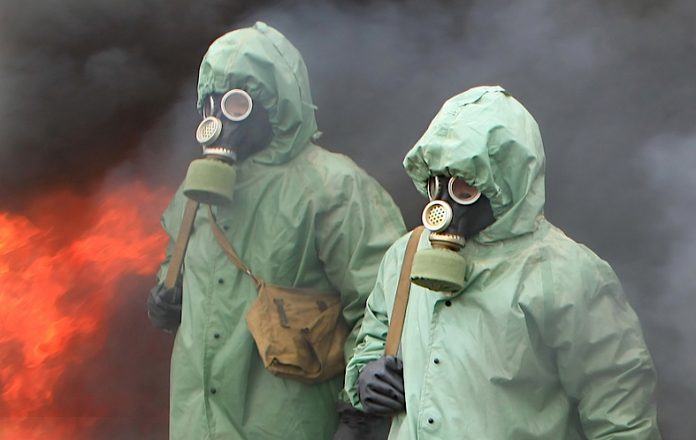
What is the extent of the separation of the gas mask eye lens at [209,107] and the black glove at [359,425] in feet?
3.21

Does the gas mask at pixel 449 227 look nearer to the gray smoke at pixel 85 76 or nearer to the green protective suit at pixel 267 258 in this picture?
the green protective suit at pixel 267 258

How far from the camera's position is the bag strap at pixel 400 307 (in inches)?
137

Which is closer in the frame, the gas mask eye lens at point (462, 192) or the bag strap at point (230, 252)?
the gas mask eye lens at point (462, 192)

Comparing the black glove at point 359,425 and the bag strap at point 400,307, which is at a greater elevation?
the bag strap at point 400,307

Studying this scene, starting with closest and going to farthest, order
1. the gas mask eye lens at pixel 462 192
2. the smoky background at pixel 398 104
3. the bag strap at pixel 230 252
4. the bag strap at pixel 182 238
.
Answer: the gas mask eye lens at pixel 462 192 < the bag strap at pixel 230 252 < the bag strap at pixel 182 238 < the smoky background at pixel 398 104

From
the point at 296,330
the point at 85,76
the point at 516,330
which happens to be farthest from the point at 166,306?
the point at 85,76

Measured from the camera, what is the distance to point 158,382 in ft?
19.4

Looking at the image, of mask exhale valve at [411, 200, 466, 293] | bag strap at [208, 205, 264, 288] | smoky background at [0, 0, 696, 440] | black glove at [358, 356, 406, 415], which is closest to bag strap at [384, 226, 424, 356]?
black glove at [358, 356, 406, 415]

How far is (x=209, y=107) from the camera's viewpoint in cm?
420

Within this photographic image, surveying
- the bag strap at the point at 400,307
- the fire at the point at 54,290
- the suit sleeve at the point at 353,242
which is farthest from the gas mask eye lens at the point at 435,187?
the fire at the point at 54,290

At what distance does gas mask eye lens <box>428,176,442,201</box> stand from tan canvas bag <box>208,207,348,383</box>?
80cm

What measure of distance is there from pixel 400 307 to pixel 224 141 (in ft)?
3.02

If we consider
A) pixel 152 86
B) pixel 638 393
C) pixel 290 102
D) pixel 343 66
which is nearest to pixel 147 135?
pixel 152 86

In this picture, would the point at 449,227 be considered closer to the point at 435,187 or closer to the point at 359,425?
the point at 435,187
